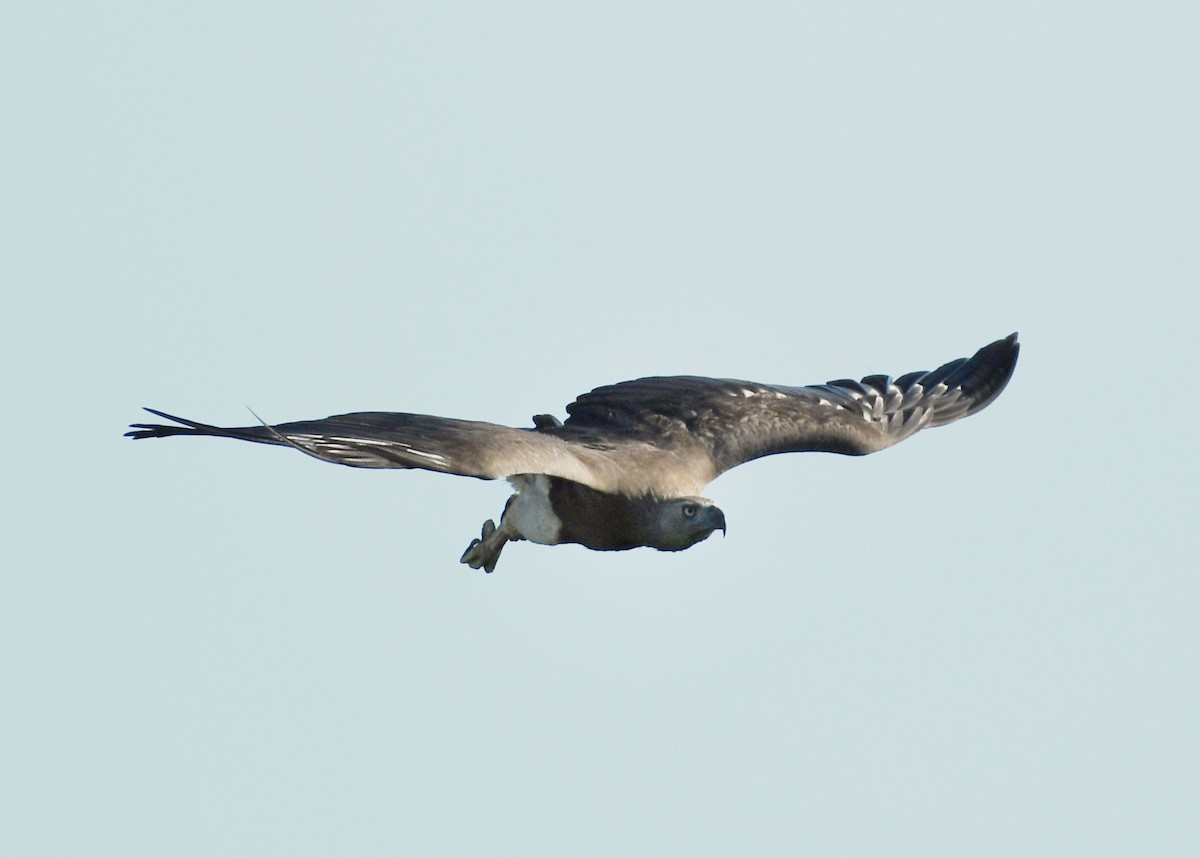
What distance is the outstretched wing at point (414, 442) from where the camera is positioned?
11477mm

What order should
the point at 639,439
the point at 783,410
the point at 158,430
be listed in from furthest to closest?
the point at 783,410 → the point at 639,439 → the point at 158,430

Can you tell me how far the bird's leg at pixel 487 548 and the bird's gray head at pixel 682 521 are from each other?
1500mm

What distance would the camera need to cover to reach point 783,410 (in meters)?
15.6

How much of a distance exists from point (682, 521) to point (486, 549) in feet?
6.44

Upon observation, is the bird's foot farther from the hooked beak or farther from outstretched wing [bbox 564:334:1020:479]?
the hooked beak

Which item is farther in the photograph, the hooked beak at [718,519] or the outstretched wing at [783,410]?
the outstretched wing at [783,410]

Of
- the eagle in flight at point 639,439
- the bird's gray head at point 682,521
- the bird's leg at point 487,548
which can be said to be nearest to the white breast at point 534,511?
the eagle in flight at point 639,439

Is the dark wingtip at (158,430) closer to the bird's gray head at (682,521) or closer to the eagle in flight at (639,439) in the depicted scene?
the eagle in flight at (639,439)

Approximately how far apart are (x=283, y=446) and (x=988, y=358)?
721 centimetres

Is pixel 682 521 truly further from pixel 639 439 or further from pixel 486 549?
pixel 486 549

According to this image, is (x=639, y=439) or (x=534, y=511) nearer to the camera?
(x=534, y=511)

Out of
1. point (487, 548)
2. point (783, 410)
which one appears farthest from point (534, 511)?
point (783, 410)

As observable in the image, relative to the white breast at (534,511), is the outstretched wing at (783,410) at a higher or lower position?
higher

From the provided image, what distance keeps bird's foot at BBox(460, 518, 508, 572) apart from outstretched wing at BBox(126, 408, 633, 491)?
1.84 meters
